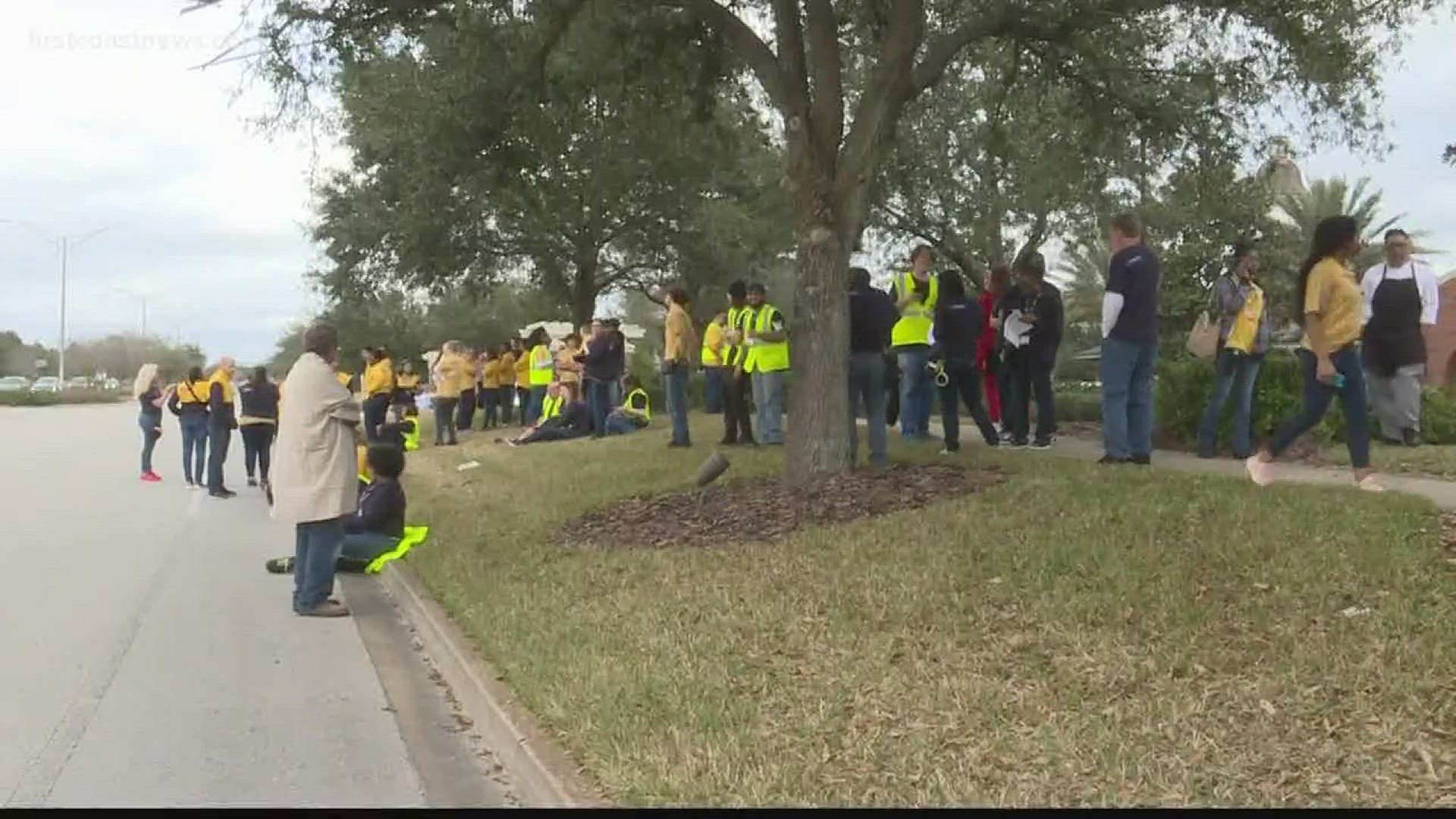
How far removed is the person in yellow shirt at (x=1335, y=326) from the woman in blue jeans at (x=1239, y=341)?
2.54 meters

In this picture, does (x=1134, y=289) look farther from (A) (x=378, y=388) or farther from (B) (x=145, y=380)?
(B) (x=145, y=380)

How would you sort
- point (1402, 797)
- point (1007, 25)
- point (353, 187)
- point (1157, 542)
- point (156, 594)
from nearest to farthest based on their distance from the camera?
point (1402, 797)
point (1157, 542)
point (156, 594)
point (1007, 25)
point (353, 187)

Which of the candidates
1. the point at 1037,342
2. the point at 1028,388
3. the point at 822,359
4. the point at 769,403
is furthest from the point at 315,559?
the point at 1028,388

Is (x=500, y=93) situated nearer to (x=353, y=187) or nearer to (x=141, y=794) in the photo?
(x=141, y=794)

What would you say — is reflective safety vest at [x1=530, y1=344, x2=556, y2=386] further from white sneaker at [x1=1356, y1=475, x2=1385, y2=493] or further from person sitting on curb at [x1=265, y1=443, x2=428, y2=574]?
white sneaker at [x1=1356, y1=475, x2=1385, y2=493]

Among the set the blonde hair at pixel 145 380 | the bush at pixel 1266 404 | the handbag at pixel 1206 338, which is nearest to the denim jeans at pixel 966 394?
the bush at pixel 1266 404

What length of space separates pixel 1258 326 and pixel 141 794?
8760 mm

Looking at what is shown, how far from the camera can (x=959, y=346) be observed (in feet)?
37.1

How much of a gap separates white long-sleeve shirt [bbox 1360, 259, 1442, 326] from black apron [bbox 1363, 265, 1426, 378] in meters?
0.06

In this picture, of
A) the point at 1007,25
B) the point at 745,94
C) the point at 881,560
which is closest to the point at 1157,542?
the point at 881,560

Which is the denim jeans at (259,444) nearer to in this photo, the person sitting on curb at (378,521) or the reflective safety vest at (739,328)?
the reflective safety vest at (739,328)

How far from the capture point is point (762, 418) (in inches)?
523

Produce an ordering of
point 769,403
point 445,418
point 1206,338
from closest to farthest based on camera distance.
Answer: point 1206,338 < point 769,403 < point 445,418

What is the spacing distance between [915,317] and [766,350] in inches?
76.2
